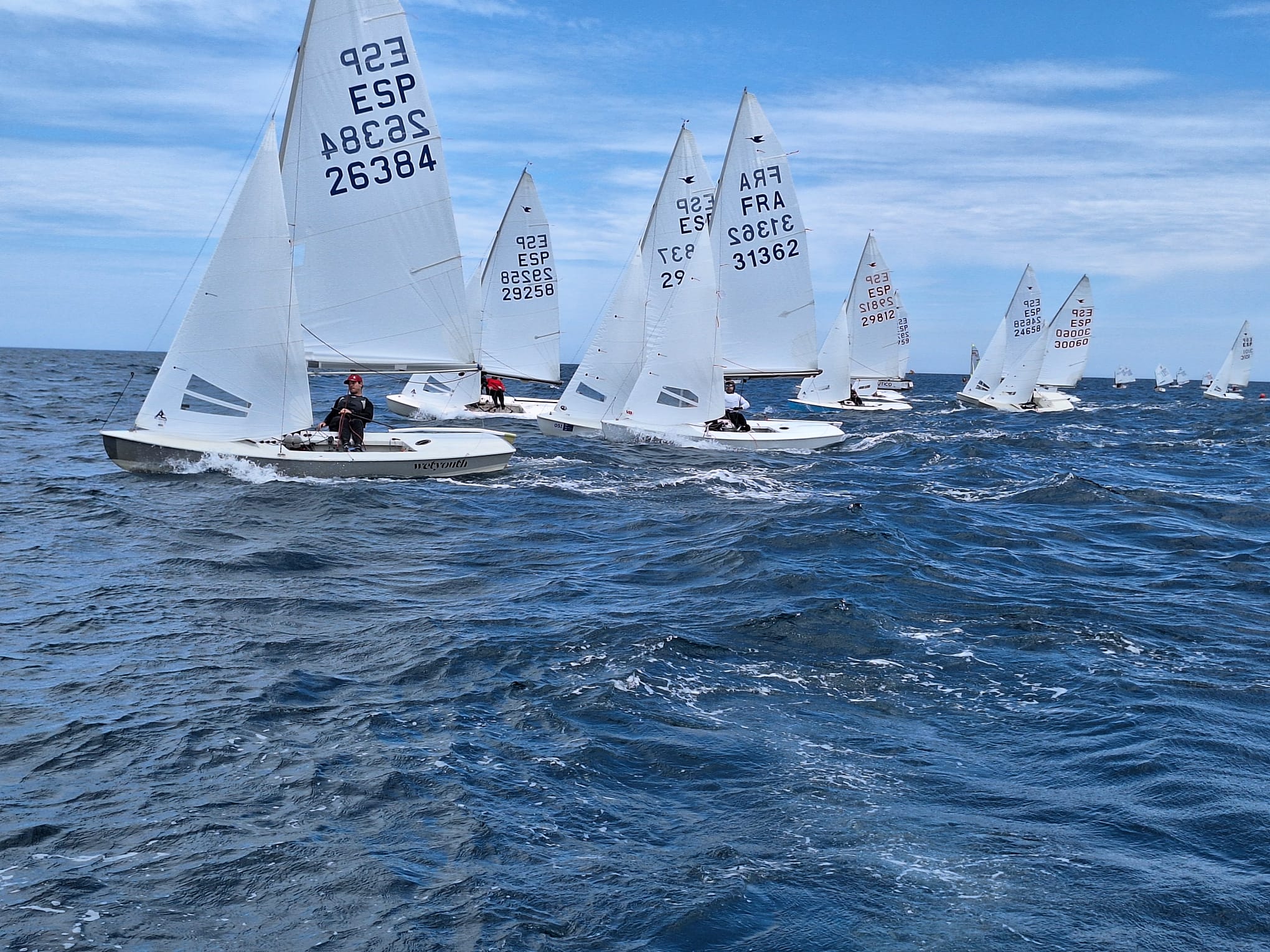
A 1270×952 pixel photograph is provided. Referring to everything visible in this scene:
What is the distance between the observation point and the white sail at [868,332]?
45.9 meters

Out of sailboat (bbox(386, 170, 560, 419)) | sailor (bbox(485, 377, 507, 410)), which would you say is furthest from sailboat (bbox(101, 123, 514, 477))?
sailboat (bbox(386, 170, 560, 419))

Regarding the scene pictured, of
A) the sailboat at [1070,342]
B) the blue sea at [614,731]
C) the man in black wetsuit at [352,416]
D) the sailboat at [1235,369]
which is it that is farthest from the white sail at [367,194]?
the sailboat at [1235,369]

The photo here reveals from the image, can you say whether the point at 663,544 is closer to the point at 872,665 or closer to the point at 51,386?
the point at 872,665

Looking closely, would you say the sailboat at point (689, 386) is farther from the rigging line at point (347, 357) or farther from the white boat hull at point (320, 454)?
the rigging line at point (347, 357)

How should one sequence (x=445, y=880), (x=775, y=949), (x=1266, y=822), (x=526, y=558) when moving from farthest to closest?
(x=526, y=558) < (x=1266, y=822) < (x=445, y=880) < (x=775, y=949)

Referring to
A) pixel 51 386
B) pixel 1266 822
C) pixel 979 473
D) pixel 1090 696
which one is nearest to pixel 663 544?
pixel 1090 696

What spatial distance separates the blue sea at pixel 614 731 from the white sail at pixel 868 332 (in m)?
29.1

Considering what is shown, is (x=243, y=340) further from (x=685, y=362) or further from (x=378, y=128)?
(x=685, y=362)

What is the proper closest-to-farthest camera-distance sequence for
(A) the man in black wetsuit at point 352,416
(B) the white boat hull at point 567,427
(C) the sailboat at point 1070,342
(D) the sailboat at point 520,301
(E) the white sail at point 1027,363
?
(A) the man in black wetsuit at point 352,416
(B) the white boat hull at point 567,427
(D) the sailboat at point 520,301
(E) the white sail at point 1027,363
(C) the sailboat at point 1070,342

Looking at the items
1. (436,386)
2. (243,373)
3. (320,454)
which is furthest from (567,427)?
(243,373)

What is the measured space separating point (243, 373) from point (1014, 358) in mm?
44278

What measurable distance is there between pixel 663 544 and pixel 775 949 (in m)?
10.2

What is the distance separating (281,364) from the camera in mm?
17828

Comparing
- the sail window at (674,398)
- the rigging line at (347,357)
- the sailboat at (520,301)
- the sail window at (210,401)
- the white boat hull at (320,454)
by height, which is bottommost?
the white boat hull at (320,454)
